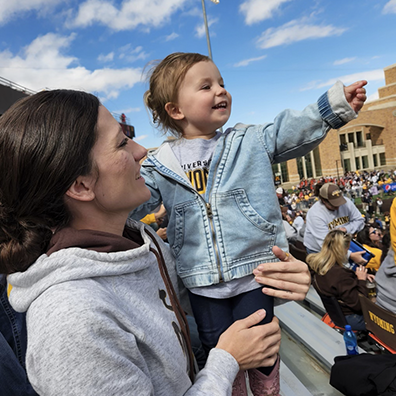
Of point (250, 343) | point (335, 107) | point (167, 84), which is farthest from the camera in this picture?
point (167, 84)

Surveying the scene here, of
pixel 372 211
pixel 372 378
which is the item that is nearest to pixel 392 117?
pixel 372 211

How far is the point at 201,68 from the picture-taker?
1655mm

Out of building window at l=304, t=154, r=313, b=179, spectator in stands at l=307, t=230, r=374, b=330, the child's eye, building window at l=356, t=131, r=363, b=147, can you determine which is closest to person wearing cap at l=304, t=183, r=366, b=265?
spectator in stands at l=307, t=230, r=374, b=330

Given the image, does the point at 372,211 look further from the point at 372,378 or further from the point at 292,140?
the point at 292,140

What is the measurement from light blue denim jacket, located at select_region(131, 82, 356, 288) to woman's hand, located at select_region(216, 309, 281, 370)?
0.86 ft

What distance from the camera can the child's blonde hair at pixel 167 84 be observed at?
168cm

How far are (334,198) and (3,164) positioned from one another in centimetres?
517

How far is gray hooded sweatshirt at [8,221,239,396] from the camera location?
29.7 inches

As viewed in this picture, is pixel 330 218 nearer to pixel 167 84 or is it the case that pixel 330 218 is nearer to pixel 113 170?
pixel 167 84

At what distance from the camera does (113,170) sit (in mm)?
1086

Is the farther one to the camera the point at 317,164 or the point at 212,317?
the point at 317,164

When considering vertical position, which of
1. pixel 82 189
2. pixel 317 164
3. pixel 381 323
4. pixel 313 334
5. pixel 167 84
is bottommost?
pixel 317 164

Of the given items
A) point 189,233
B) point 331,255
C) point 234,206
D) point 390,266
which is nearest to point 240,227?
point 234,206

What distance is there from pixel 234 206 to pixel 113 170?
0.63 m
